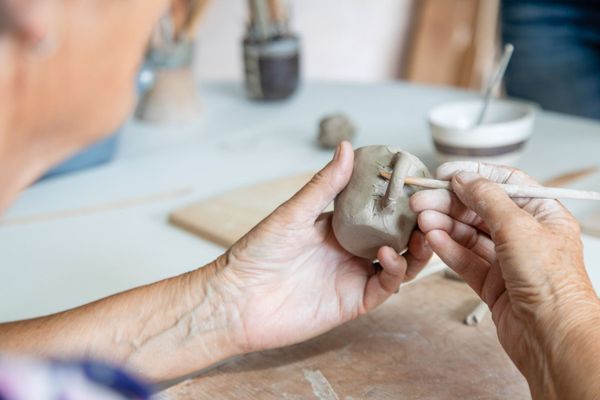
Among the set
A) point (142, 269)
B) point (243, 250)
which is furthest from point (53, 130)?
point (142, 269)

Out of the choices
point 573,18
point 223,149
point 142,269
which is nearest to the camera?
point 142,269

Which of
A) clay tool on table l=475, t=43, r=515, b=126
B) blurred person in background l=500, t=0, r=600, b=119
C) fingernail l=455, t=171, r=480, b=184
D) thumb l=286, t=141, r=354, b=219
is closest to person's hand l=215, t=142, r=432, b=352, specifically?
thumb l=286, t=141, r=354, b=219

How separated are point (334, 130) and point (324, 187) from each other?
76cm

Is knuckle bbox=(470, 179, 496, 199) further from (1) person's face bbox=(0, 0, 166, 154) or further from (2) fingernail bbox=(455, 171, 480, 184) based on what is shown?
(1) person's face bbox=(0, 0, 166, 154)

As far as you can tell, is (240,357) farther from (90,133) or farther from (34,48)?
(34,48)

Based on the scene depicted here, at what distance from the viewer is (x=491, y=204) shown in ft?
3.10

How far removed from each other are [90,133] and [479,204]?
525mm

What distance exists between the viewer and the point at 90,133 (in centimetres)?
64

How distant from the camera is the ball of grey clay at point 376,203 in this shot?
1.03 meters

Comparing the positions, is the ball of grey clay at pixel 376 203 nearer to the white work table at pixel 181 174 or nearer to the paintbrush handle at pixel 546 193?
the paintbrush handle at pixel 546 193

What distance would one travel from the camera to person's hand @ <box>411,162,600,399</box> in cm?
83

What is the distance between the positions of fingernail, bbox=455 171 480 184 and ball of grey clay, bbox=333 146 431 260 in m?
0.07

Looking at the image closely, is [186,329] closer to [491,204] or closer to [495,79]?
[491,204]

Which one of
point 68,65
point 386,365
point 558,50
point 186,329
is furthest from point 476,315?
point 558,50
